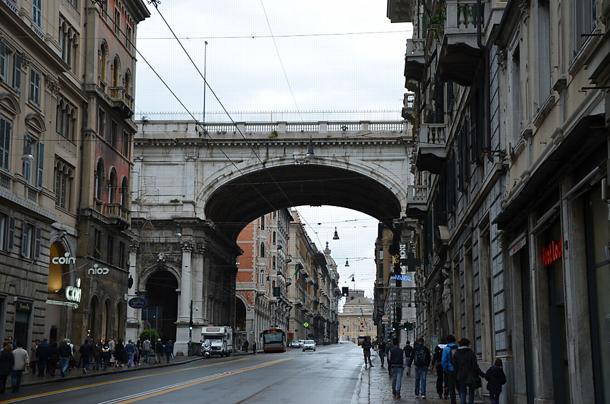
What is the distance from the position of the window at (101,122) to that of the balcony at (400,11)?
1629 cm

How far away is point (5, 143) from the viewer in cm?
3394

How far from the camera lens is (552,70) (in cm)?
1444

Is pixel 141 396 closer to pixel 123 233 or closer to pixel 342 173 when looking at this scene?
pixel 123 233

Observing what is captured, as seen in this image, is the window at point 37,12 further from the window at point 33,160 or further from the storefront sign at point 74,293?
the storefront sign at point 74,293

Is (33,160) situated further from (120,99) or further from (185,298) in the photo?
(185,298)

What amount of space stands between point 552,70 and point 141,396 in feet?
41.3

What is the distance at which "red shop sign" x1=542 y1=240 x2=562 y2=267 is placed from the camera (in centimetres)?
1467

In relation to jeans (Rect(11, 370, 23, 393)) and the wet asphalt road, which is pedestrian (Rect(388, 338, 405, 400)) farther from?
jeans (Rect(11, 370, 23, 393))

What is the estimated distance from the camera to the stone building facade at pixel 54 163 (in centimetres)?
3419

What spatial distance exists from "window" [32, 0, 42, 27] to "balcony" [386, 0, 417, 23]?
19033 millimetres

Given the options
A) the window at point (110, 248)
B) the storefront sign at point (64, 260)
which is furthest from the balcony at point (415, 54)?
the window at point (110, 248)

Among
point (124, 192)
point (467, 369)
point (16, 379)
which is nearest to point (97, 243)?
point (124, 192)

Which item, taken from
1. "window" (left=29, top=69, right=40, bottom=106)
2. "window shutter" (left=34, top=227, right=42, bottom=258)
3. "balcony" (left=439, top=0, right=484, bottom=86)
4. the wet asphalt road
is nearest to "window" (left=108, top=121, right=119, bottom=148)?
"window" (left=29, top=69, right=40, bottom=106)

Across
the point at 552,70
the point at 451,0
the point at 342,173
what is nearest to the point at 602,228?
the point at 552,70
